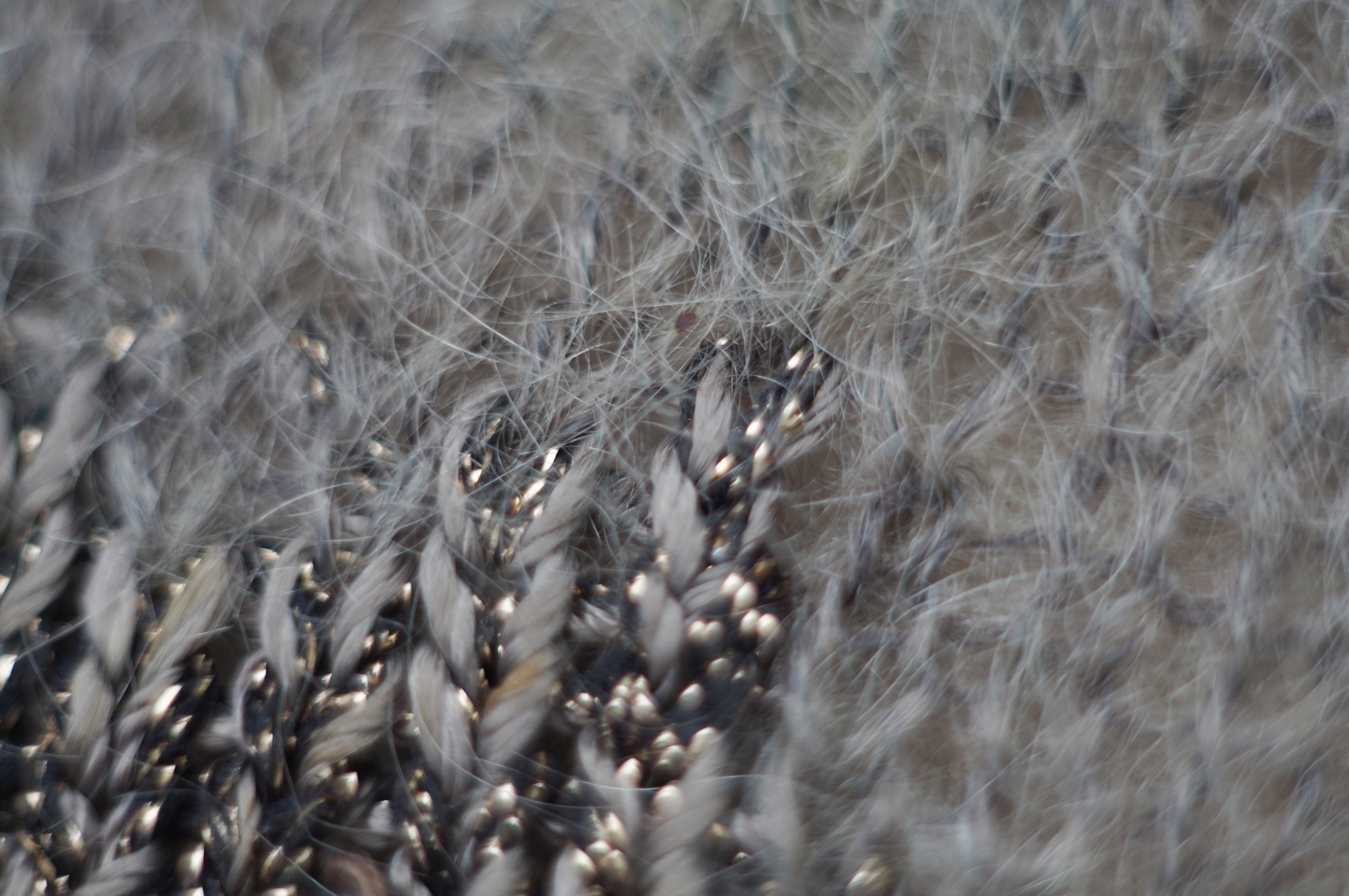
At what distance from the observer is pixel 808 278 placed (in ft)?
1.63

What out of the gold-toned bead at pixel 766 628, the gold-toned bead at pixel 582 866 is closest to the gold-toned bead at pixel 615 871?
the gold-toned bead at pixel 582 866

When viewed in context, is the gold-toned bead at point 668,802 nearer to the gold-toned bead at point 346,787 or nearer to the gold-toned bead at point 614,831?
the gold-toned bead at point 614,831

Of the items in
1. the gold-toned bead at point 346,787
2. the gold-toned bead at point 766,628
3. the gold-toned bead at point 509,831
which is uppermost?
the gold-toned bead at point 766,628

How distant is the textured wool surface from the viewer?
440 millimetres

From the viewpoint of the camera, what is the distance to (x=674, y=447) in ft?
1.55

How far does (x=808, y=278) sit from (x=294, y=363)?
0.30 meters

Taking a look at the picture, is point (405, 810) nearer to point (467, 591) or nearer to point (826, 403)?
point (467, 591)

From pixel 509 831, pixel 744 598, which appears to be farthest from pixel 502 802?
pixel 744 598

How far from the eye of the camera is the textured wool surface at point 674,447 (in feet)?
1.44

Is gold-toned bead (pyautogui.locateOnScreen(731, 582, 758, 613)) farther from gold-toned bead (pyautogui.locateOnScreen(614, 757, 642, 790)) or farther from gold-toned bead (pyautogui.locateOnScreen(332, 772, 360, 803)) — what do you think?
gold-toned bead (pyautogui.locateOnScreen(332, 772, 360, 803))

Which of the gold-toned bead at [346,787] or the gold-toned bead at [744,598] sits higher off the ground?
the gold-toned bead at [744,598]

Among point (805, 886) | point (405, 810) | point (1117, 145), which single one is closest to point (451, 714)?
point (405, 810)

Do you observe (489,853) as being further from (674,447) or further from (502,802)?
(674,447)

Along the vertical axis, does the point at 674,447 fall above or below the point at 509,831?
above
